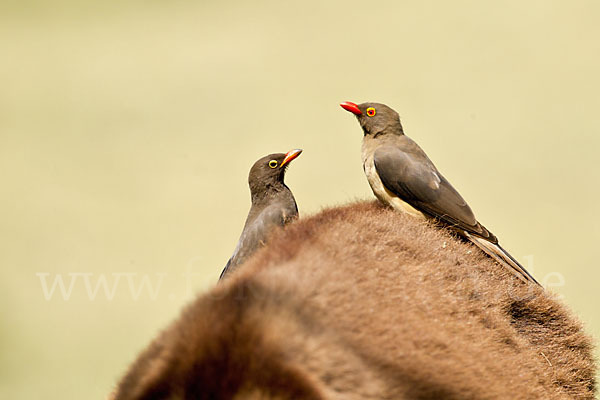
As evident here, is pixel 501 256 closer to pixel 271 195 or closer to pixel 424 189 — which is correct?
pixel 424 189

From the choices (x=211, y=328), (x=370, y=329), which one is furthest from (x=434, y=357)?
(x=211, y=328)

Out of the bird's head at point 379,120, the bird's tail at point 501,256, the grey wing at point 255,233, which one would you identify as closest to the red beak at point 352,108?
the bird's head at point 379,120

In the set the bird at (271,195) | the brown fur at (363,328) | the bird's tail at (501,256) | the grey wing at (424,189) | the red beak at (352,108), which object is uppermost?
the red beak at (352,108)

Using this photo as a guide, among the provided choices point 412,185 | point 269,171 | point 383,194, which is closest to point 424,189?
point 412,185

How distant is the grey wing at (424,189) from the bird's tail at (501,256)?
5cm

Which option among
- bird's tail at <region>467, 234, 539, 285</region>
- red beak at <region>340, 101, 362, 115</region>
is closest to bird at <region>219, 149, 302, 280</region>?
red beak at <region>340, 101, 362, 115</region>

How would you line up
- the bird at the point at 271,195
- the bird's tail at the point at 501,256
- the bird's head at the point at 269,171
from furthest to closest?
the bird's head at the point at 269,171, the bird at the point at 271,195, the bird's tail at the point at 501,256

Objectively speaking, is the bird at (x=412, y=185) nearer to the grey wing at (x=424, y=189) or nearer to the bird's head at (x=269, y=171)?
the grey wing at (x=424, y=189)

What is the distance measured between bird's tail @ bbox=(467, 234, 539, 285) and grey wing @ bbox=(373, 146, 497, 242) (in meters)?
0.05

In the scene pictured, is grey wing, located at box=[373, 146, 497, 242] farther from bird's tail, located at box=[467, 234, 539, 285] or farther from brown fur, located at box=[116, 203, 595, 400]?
brown fur, located at box=[116, 203, 595, 400]

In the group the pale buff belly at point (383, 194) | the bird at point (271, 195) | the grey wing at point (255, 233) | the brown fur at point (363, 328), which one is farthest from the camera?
the bird at point (271, 195)

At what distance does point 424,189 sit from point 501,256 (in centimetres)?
65

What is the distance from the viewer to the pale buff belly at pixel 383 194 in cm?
468

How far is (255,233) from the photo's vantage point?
468 cm
